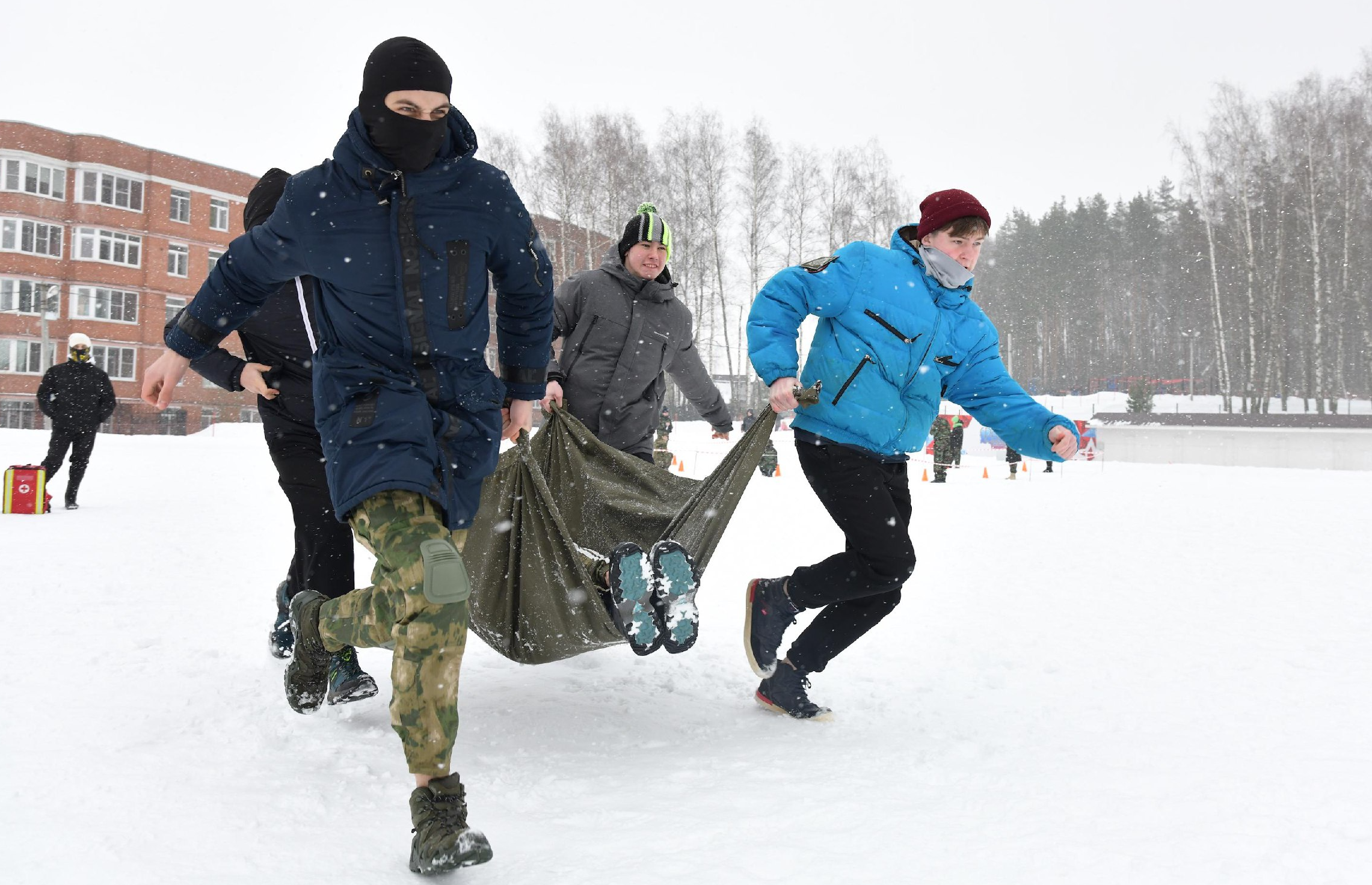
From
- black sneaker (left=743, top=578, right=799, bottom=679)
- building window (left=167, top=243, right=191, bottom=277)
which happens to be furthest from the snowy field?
building window (left=167, top=243, right=191, bottom=277)

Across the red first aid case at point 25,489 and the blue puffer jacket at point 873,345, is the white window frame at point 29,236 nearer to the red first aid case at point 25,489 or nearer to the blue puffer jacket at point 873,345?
the red first aid case at point 25,489

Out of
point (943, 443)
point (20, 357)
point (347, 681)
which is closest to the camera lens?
point (347, 681)

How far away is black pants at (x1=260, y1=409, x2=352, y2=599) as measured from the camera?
3398 millimetres

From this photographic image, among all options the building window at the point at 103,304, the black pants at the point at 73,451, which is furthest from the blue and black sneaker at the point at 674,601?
the building window at the point at 103,304

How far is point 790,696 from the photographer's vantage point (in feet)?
11.2

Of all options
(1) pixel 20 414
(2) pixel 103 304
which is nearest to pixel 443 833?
(1) pixel 20 414

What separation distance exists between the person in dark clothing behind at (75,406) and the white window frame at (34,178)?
113 ft

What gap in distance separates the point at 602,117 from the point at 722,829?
33.6m

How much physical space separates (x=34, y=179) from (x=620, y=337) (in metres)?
42.5

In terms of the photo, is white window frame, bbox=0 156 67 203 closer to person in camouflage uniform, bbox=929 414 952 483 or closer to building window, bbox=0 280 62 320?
building window, bbox=0 280 62 320

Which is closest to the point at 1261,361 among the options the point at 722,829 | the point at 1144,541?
the point at 1144,541

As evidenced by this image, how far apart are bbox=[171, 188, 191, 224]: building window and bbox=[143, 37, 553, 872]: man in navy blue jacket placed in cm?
4383

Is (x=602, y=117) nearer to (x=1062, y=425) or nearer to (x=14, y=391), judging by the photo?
(x=14, y=391)

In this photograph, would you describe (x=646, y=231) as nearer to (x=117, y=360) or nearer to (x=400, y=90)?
(x=400, y=90)
